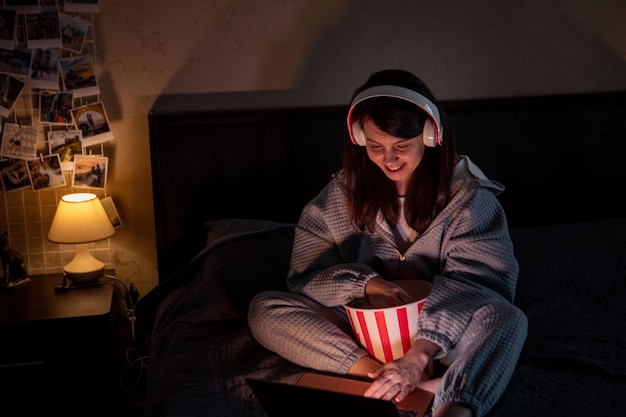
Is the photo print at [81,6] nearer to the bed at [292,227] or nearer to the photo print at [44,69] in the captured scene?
the photo print at [44,69]

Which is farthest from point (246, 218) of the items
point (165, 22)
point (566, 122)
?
point (566, 122)

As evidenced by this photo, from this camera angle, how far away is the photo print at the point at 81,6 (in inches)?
88.4

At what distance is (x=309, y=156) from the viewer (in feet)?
7.81

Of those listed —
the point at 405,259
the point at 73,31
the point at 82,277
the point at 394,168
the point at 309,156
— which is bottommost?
the point at 82,277

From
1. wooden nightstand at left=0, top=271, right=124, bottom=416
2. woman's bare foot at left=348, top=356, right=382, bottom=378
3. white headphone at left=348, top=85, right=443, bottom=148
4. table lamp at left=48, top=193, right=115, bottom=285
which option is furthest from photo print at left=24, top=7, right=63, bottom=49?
woman's bare foot at left=348, top=356, right=382, bottom=378

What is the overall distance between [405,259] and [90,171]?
3.83 ft

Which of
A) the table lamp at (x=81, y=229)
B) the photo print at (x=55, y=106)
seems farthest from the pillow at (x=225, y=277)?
the photo print at (x=55, y=106)

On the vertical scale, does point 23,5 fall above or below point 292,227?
above

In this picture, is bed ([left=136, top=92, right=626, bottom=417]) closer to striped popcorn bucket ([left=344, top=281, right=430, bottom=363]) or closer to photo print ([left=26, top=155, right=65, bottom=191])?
striped popcorn bucket ([left=344, top=281, right=430, bottom=363])

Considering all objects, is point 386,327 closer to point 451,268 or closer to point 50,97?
point 451,268

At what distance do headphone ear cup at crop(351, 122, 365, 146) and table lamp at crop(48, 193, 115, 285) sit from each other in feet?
3.12

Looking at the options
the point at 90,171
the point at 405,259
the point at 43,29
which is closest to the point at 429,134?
the point at 405,259

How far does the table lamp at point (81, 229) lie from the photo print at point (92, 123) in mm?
191

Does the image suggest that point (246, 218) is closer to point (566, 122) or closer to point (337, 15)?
point (337, 15)
